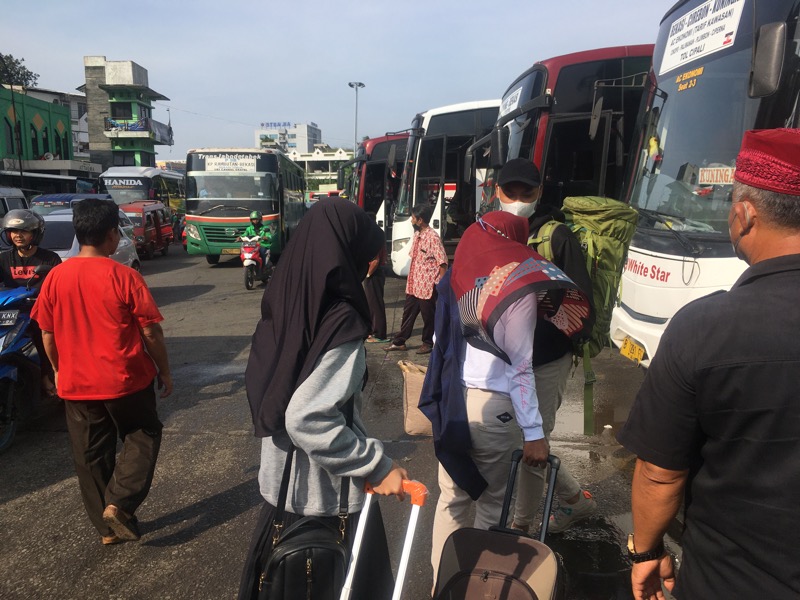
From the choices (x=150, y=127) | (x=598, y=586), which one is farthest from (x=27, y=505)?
(x=150, y=127)

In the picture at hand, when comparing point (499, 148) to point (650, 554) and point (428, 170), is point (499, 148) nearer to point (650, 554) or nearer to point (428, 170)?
point (428, 170)

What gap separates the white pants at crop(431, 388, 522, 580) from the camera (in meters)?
2.43

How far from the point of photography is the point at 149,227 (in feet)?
59.4

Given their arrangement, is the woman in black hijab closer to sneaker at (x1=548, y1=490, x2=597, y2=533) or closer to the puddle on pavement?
the puddle on pavement

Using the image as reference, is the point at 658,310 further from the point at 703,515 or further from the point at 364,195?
the point at 364,195

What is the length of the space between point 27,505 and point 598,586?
133 inches

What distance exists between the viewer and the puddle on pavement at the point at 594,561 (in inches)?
112

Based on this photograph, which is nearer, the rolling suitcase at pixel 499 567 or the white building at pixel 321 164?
the rolling suitcase at pixel 499 567

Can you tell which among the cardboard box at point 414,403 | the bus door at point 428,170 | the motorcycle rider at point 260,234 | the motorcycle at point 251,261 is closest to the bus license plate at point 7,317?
the cardboard box at point 414,403

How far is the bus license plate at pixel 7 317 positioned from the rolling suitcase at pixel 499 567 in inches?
155

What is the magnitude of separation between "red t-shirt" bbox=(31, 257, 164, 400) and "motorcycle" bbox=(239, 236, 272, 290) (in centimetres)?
924

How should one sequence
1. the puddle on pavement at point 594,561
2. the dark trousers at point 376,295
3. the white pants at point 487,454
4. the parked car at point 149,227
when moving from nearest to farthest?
the white pants at point 487,454
the puddle on pavement at point 594,561
the dark trousers at point 376,295
the parked car at point 149,227

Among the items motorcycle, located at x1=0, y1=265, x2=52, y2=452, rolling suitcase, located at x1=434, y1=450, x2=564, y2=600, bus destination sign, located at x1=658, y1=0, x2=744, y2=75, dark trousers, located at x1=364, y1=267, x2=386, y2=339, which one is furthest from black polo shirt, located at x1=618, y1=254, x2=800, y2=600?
dark trousers, located at x1=364, y1=267, x2=386, y2=339

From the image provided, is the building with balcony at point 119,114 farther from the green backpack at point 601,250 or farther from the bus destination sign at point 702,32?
the green backpack at point 601,250
